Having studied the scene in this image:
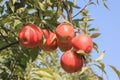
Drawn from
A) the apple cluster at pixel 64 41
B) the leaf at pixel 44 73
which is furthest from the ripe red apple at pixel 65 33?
→ the leaf at pixel 44 73

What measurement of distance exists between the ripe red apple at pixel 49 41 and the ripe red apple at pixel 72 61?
0.65 ft

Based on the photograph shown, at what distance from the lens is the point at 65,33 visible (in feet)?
8.73

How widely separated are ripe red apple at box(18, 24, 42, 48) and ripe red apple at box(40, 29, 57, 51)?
0.05 metres

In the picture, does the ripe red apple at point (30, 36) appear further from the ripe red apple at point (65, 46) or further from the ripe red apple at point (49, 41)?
the ripe red apple at point (65, 46)

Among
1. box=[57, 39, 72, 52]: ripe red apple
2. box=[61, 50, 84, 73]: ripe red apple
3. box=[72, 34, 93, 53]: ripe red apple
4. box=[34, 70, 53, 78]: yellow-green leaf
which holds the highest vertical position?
box=[72, 34, 93, 53]: ripe red apple

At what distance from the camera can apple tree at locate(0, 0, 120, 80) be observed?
2.63 meters

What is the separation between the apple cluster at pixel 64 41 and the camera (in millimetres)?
2623

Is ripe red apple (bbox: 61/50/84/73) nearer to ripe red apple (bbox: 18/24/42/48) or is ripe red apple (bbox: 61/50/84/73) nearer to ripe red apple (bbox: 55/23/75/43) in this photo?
ripe red apple (bbox: 55/23/75/43)

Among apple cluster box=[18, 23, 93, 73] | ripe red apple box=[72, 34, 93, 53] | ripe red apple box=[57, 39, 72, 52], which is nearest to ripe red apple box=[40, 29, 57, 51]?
apple cluster box=[18, 23, 93, 73]

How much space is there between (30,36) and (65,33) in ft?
1.10

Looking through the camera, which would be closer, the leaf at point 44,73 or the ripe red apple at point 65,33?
the ripe red apple at point 65,33

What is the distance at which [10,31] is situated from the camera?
11.8 ft

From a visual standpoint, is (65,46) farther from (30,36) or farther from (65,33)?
(30,36)

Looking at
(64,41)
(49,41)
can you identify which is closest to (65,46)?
(64,41)
